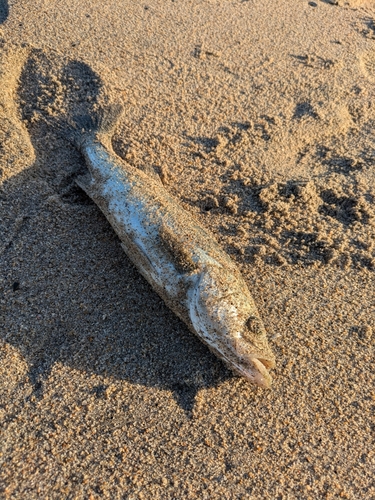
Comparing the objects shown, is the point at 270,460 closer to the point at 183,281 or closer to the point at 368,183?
the point at 183,281

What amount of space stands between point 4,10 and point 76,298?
4497 mm

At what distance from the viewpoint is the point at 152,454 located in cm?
274

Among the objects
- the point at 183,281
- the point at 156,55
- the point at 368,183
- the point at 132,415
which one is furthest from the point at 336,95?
the point at 132,415

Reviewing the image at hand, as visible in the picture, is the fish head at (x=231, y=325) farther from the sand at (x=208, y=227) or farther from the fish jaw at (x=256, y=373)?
the sand at (x=208, y=227)

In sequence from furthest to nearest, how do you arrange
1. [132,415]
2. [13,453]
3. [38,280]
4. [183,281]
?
[38,280], [183,281], [132,415], [13,453]

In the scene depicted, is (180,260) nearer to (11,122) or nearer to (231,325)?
(231,325)

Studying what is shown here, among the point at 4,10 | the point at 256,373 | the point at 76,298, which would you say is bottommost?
the point at 76,298

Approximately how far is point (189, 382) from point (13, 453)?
1406mm

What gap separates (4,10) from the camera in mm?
5160

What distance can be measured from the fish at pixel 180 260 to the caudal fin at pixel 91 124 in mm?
133

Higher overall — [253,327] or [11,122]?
[11,122]

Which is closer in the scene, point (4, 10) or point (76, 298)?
point (76, 298)

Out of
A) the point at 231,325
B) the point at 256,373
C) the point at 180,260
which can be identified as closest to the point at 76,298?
the point at 180,260

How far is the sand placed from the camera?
2.73 m
